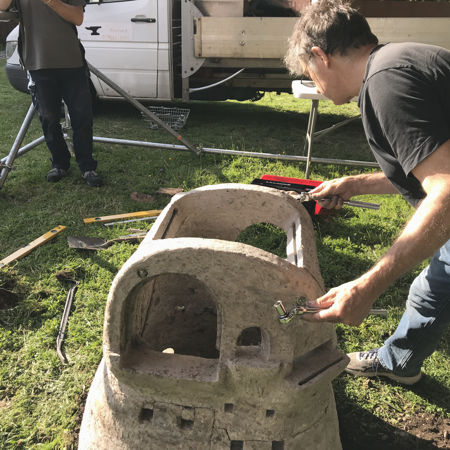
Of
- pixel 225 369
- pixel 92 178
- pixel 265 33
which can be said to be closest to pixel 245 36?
pixel 265 33

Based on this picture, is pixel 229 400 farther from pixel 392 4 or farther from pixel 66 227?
pixel 392 4

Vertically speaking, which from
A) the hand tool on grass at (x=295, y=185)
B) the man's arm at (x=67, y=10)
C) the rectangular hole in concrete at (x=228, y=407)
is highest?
the man's arm at (x=67, y=10)

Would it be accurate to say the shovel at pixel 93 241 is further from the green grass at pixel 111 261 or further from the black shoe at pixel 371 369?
the black shoe at pixel 371 369

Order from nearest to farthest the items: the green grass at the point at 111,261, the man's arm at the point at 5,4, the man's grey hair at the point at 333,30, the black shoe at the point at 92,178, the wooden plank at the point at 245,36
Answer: the man's grey hair at the point at 333,30
the green grass at the point at 111,261
the man's arm at the point at 5,4
the black shoe at the point at 92,178
the wooden plank at the point at 245,36

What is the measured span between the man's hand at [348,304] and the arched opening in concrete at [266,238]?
1.91 m

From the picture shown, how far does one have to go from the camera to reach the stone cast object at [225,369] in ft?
4.03

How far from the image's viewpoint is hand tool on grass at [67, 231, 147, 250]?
3.18 metres

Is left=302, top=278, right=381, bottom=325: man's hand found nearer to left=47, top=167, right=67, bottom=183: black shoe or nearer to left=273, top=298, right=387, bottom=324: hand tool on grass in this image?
left=273, top=298, right=387, bottom=324: hand tool on grass

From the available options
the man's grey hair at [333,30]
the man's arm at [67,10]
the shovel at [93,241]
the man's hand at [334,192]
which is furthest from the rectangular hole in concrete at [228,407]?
the man's arm at [67,10]

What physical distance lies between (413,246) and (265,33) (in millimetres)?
4536

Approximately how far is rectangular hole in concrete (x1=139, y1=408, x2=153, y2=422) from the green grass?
2.26 ft

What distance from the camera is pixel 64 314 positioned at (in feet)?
8.43

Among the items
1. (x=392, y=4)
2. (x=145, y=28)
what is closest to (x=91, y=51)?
(x=145, y=28)

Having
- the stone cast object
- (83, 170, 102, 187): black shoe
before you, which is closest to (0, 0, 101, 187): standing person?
(83, 170, 102, 187): black shoe
